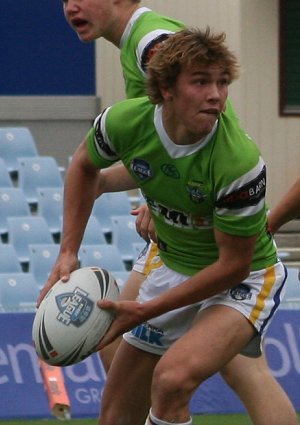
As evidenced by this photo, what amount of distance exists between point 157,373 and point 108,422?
0.66 meters

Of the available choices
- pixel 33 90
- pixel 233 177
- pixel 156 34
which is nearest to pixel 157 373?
pixel 233 177

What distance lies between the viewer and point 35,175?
12.1 metres

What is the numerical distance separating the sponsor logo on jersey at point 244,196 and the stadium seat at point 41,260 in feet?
19.0

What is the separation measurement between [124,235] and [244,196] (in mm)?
6777

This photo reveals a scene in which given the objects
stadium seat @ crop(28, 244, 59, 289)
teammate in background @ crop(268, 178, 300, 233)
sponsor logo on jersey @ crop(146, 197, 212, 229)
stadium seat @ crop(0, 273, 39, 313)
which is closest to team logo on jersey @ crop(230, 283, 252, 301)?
sponsor logo on jersey @ crop(146, 197, 212, 229)

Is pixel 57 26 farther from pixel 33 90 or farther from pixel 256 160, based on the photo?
pixel 256 160

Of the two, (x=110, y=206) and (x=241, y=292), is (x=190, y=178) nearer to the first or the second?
(x=241, y=292)

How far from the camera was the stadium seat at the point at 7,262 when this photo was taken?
10.7m

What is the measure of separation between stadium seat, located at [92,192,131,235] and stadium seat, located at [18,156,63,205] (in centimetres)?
41

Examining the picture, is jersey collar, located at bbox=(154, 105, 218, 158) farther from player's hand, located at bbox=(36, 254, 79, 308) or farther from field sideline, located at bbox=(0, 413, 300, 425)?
field sideline, located at bbox=(0, 413, 300, 425)

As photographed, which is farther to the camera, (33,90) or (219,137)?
(33,90)

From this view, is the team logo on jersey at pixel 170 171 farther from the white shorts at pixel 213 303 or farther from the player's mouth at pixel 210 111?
the white shorts at pixel 213 303

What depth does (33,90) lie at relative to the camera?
1358 centimetres

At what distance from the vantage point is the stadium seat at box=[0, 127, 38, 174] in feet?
40.2
